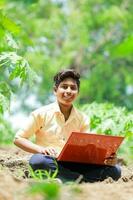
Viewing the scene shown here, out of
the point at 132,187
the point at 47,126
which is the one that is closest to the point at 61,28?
the point at 47,126

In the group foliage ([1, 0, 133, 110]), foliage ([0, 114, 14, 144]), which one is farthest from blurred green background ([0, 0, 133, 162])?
foliage ([0, 114, 14, 144])

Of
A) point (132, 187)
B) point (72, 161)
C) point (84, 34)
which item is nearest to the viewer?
point (132, 187)

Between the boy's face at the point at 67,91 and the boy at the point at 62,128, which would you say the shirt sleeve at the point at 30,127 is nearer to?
the boy at the point at 62,128

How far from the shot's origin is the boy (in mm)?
4562

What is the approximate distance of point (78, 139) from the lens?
416cm

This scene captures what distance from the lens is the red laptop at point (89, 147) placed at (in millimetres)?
4152

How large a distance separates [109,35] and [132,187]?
1778 cm

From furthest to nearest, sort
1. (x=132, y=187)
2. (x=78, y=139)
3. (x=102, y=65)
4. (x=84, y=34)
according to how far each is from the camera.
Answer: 1. (x=102, y=65)
2. (x=84, y=34)
3. (x=78, y=139)
4. (x=132, y=187)

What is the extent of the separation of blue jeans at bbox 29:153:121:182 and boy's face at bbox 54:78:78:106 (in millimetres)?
509

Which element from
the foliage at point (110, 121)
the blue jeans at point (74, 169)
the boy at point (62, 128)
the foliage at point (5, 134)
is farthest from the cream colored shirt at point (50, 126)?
the foliage at point (5, 134)

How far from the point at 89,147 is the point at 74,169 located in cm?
37

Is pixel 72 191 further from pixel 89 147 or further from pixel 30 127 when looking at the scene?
pixel 30 127

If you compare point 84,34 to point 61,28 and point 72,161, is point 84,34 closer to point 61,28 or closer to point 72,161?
point 61,28

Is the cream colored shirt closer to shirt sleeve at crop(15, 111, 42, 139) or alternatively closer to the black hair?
shirt sleeve at crop(15, 111, 42, 139)
